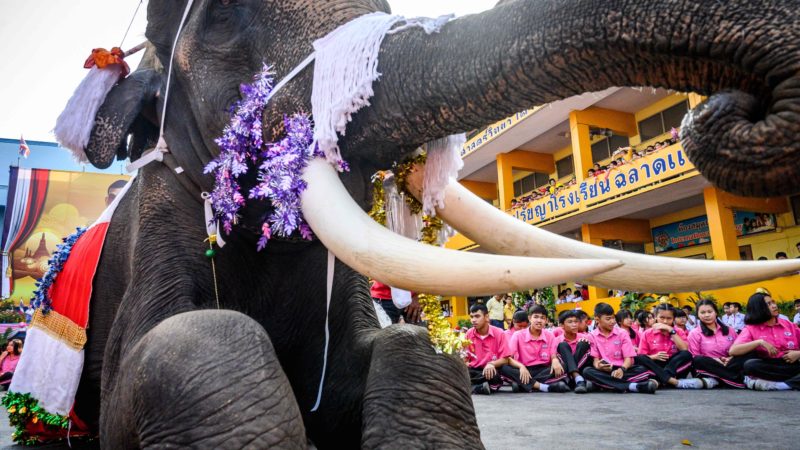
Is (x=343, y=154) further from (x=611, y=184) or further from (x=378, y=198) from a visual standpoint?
(x=611, y=184)

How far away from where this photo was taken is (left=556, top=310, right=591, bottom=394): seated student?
719 centimetres

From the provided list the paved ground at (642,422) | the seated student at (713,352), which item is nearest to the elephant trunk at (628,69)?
the paved ground at (642,422)

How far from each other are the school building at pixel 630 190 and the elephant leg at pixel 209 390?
1304 centimetres

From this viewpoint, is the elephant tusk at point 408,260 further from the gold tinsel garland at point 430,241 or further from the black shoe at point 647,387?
the black shoe at point 647,387

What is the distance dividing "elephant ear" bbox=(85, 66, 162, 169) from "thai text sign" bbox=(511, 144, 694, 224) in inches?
538

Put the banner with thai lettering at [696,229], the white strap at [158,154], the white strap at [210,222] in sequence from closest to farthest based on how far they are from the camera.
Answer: the white strap at [210,222], the white strap at [158,154], the banner with thai lettering at [696,229]

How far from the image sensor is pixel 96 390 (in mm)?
2438

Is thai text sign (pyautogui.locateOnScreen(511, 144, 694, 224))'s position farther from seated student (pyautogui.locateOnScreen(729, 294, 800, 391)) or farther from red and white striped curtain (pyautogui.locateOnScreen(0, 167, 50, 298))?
red and white striped curtain (pyautogui.locateOnScreen(0, 167, 50, 298))

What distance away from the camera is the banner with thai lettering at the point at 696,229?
1650 cm

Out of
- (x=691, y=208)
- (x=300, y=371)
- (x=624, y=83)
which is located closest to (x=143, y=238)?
(x=300, y=371)

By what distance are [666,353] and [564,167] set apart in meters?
15.3

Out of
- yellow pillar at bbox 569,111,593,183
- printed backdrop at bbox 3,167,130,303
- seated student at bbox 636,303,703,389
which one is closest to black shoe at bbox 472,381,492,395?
seated student at bbox 636,303,703,389

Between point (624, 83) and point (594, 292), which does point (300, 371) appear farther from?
point (594, 292)

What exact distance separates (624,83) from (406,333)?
840 millimetres
